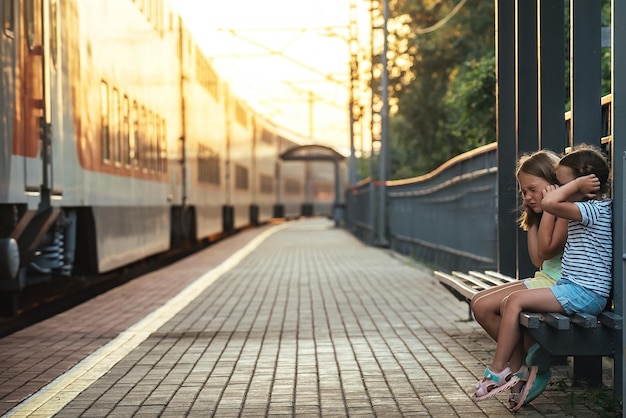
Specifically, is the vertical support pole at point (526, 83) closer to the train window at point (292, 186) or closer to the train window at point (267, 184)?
the train window at point (267, 184)

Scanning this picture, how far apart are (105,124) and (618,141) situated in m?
8.94

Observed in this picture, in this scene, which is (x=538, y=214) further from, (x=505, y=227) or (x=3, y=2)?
(x=3, y=2)

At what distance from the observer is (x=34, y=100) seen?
9695mm

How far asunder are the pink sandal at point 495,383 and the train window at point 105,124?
8.18 metres

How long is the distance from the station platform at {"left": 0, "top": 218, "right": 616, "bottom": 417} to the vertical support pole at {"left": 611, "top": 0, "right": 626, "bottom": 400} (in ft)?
1.90

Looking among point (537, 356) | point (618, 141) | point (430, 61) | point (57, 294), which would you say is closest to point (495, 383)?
point (537, 356)

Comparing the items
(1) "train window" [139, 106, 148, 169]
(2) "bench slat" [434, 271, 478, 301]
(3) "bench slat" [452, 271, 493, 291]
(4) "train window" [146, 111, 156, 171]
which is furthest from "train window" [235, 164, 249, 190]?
(3) "bench slat" [452, 271, 493, 291]

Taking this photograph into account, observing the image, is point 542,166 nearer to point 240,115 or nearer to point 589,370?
point 589,370

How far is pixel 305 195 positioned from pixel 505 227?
2041 inches

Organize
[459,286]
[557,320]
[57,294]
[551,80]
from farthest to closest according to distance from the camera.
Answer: [57,294] < [459,286] < [551,80] < [557,320]

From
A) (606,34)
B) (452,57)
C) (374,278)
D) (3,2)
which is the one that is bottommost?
(374,278)

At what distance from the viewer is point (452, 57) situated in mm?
30734

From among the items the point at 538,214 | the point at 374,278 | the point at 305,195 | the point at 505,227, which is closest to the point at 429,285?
the point at 374,278

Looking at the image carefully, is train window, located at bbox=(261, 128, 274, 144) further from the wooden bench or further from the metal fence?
the wooden bench
